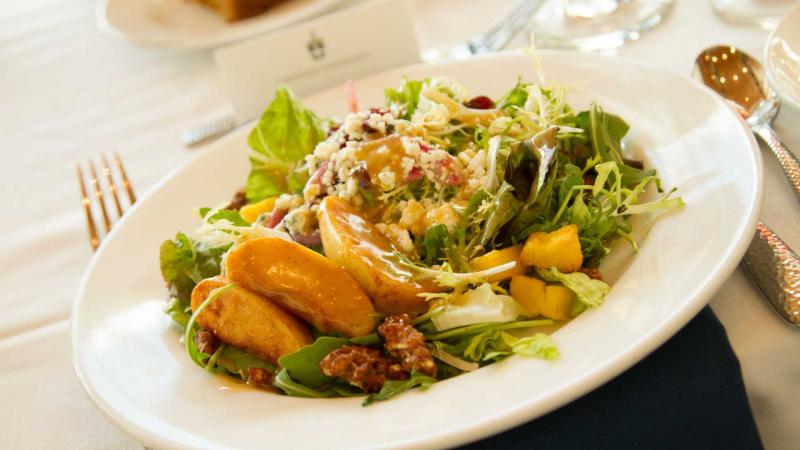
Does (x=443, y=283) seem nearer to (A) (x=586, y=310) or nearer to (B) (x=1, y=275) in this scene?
(A) (x=586, y=310)

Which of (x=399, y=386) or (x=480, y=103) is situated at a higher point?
(x=480, y=103)

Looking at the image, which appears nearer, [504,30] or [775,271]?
[775,271]

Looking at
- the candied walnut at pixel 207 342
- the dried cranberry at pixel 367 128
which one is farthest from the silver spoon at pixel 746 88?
the candied walnut at pixel 207 342

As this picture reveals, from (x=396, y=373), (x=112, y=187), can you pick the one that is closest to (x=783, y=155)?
(x=396, y=373)

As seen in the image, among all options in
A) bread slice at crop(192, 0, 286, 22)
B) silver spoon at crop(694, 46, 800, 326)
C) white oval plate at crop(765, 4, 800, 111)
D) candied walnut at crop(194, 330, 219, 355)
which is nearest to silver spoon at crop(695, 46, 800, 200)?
silver spoon at crop(694, 46, 800, 326)

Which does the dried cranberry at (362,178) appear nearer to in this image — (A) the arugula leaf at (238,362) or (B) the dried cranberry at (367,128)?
(B) the dried cranberry at (367,128)

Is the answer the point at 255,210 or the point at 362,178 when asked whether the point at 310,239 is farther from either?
the point at 255,210

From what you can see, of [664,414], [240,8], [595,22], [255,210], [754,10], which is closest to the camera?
[664,414]
